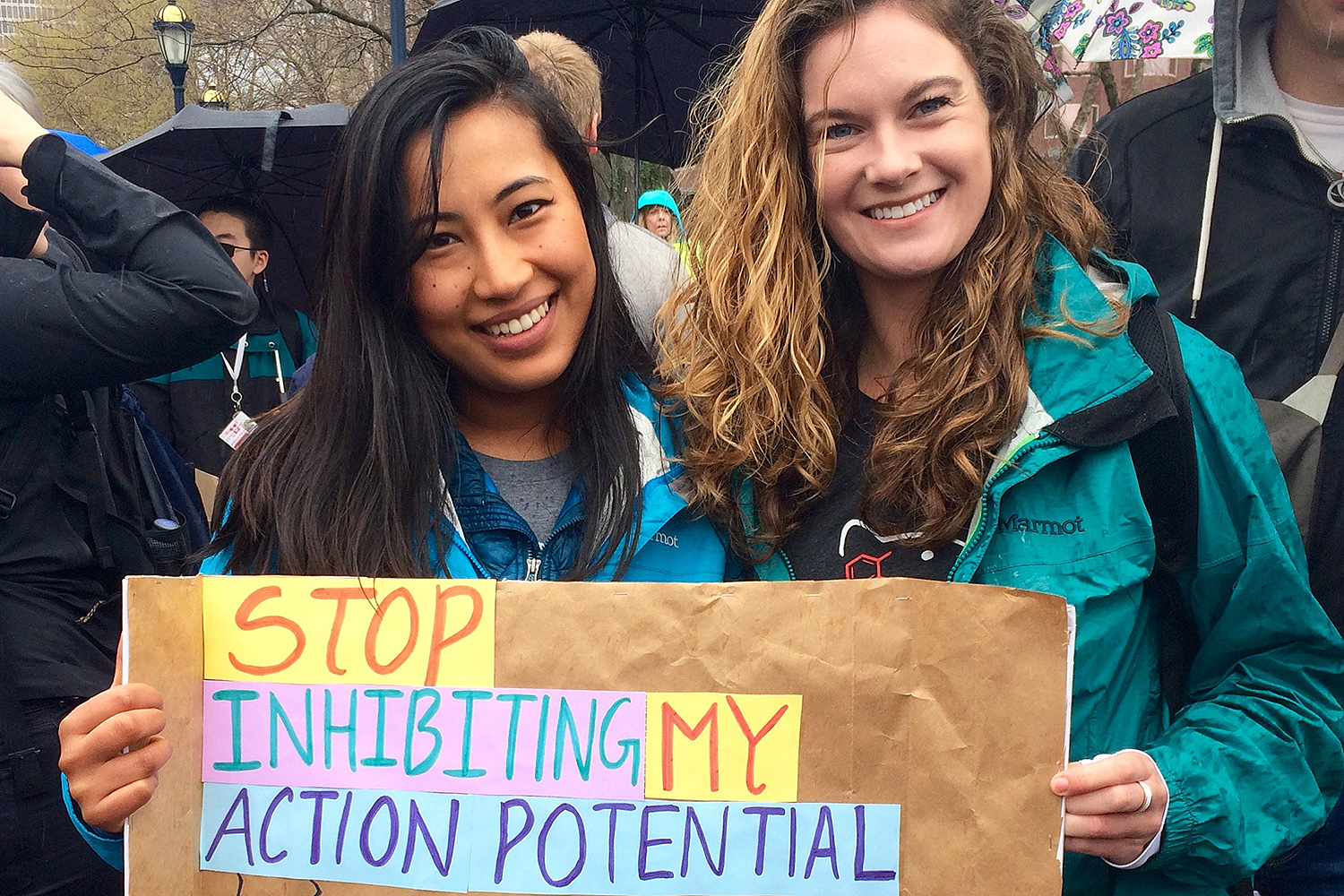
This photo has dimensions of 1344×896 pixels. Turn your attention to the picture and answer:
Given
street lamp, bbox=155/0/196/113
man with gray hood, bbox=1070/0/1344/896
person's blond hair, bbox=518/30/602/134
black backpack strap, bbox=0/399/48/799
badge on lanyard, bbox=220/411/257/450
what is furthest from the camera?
street lamp, bbox=155/0/196/113

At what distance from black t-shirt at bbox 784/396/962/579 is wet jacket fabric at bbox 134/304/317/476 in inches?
138

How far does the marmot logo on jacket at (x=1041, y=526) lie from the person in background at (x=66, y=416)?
5.46ft

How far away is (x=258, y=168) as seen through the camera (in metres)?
5.31

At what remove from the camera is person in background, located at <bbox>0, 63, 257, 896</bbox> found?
212cm

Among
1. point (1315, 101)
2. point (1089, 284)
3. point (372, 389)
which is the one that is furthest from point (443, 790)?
point (1315, 101)

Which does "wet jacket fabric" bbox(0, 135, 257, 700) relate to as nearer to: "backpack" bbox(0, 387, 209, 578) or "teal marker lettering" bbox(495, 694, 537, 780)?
"backpack" bbox(0, 387, 209, 578)

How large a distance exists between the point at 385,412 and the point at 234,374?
3352 mm

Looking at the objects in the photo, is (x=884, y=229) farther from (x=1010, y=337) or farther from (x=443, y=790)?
(x=443, y=790)

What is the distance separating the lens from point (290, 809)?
4.96 ft

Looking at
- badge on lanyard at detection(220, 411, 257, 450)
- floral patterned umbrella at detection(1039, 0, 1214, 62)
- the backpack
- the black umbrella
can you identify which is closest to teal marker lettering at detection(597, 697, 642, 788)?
the backpack

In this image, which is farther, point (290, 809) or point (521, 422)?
point (521, 422)

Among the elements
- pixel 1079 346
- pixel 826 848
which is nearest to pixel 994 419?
pixel 1079 346

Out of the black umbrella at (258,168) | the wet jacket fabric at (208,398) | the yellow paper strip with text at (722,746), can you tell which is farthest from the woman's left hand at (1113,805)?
the black umbrella at (258,168)

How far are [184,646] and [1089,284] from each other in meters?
1.39
